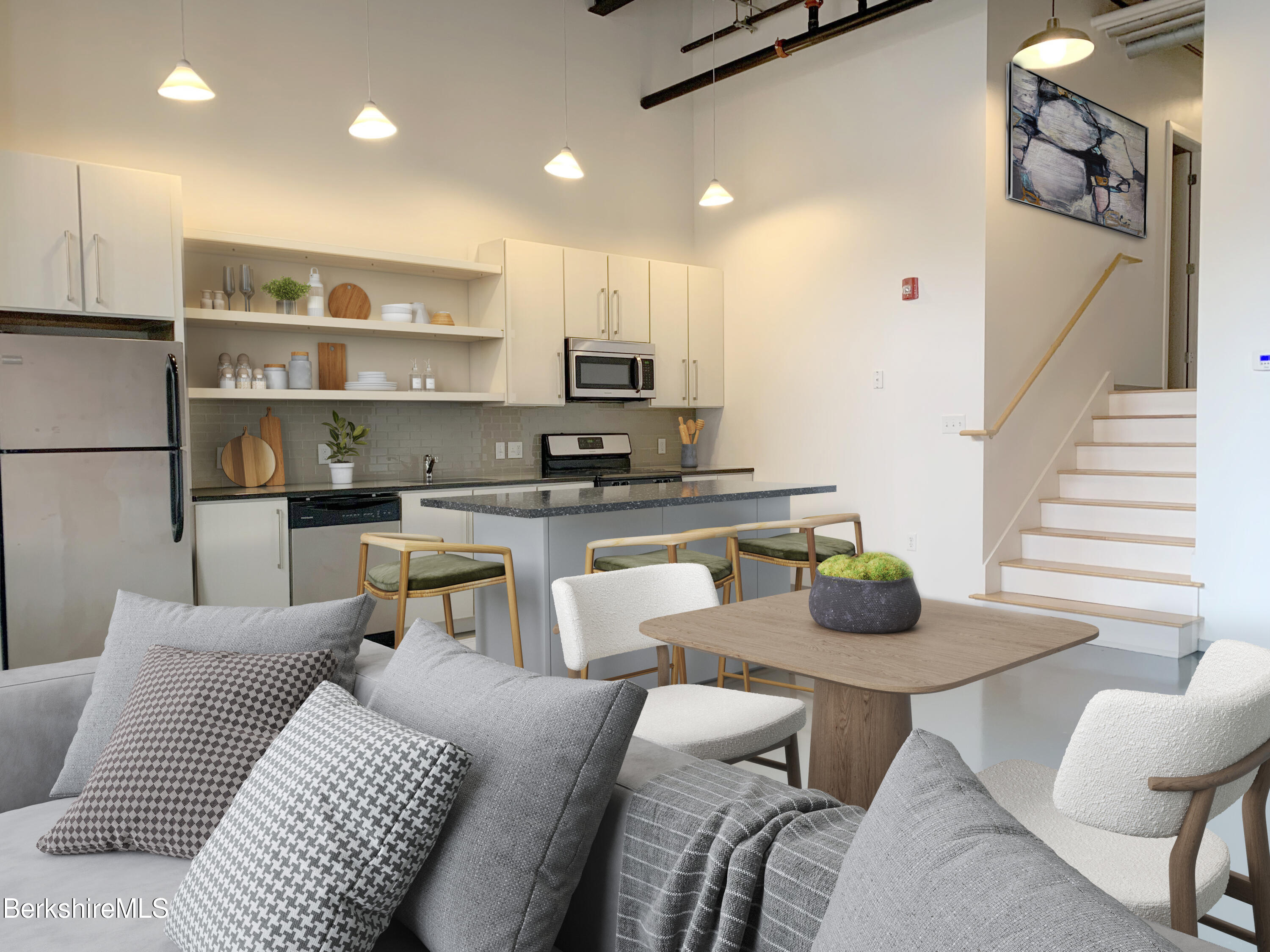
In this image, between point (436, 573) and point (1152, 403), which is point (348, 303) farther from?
point (1152, 403)

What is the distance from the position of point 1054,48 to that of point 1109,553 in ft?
9.36

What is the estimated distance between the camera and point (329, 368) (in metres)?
5.21

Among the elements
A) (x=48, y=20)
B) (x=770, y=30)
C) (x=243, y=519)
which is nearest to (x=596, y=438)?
(x=243, y=519)

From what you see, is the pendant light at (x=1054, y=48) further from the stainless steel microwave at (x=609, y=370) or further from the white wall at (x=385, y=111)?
the white wall at (x=385, y=111)

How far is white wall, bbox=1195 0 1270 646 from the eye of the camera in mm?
4289

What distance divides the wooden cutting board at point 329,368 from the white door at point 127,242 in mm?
1029

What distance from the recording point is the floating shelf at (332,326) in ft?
15.1

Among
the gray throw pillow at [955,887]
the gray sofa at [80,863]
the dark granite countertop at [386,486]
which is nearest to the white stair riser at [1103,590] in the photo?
the dark granite countertop at [386,486]

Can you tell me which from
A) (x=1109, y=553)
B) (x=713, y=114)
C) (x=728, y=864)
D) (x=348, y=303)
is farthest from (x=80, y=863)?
(x=713, y=114)

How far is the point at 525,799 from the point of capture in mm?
1227

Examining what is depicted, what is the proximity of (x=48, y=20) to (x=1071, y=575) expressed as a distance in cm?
614

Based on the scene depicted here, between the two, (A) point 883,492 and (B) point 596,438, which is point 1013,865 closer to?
(A) point 883,492

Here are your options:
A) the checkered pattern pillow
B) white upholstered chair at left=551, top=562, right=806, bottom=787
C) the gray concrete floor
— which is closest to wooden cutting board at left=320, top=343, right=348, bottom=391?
the gray concrete floor

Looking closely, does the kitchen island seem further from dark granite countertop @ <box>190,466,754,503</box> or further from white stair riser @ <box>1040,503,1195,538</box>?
white stair riser @ <box>1040,503,1195,538</box>
